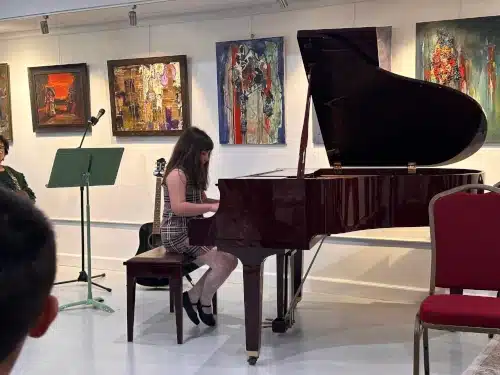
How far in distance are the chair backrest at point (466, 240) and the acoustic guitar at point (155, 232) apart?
2.49 m

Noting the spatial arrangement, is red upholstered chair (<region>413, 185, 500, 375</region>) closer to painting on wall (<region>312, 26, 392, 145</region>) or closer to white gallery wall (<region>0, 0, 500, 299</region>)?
white gallery wall (<region>0, 0, 500, 299</region>)

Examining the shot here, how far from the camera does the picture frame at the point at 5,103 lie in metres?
6.07

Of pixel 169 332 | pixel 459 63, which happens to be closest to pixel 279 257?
pixel 169 332

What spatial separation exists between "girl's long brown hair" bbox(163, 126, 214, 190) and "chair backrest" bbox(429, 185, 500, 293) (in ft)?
5.00

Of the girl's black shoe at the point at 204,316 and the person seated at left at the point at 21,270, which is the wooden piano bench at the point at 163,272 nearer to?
the girl's black shoe at the point at 204,316

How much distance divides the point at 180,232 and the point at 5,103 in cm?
318

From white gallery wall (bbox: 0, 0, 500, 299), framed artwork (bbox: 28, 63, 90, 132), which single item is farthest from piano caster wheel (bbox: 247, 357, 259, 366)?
framed artwork (bbox: 28, 63, 90, 132)

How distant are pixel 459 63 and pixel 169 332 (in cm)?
273

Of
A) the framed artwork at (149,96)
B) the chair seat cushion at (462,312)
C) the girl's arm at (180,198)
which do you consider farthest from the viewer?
the framed artwork at (149,96)

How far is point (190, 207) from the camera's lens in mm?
3799

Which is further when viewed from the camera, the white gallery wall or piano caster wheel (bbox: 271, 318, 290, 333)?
the white gallery wall

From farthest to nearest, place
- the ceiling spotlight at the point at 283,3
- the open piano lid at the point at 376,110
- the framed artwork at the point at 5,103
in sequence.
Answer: the framed artwork at the point at 5,103 → the ceiling spotlight at the point at 283,3 → the open piano lid at the point at 376,110

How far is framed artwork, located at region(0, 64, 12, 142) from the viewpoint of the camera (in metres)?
6.07

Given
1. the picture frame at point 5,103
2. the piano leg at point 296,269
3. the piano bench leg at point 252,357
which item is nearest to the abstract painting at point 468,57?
the piano leg at point 296,269
